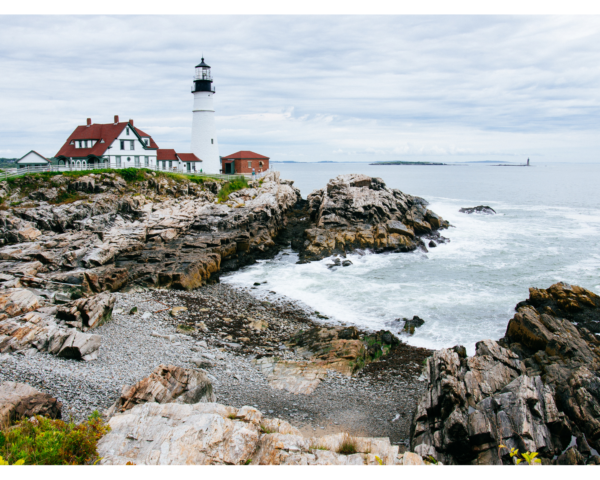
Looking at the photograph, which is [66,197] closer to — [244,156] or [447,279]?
[244,156]

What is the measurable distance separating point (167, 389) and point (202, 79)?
4681cm

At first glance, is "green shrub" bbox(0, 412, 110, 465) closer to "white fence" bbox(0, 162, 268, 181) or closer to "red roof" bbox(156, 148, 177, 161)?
"white fence" bbox(0, 162, 268, 181)

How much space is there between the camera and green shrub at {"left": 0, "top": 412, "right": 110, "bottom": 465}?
689 cm

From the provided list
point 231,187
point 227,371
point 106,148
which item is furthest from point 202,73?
point 227,371

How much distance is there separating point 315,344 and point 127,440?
9.83 metres

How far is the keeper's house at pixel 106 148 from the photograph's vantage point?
142 feet

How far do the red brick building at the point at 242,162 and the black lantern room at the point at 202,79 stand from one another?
361 inches

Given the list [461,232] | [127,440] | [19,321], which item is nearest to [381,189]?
[461,232]

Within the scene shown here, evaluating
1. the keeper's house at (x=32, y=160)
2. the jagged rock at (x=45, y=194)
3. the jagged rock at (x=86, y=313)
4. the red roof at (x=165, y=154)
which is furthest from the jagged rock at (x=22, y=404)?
the red roof at (x=165, y=154)

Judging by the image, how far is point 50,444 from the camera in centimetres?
714

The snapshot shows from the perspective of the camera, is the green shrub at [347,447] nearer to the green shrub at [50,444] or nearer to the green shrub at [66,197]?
the green shrub at [50,444]

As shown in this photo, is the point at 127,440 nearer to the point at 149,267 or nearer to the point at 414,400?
the point at 414,400

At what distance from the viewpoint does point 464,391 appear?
35.6 feet

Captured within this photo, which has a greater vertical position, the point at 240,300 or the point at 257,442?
the point at 257,442
